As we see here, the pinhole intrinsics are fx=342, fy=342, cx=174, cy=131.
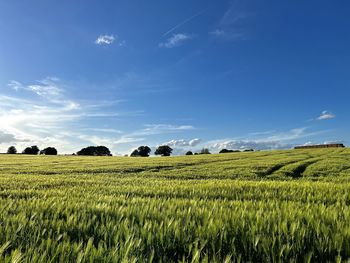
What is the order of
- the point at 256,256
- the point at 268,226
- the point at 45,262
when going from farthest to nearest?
the point at 268,226, the point at 256,256, the point at 45,262

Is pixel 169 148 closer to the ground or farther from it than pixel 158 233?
farther from it

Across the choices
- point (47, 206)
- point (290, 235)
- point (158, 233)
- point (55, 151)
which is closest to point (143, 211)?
point (158, 233)

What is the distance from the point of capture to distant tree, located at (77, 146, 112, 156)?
546ft

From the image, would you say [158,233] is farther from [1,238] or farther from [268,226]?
[1,238]

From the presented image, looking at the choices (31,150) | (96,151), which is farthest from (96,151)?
(31,150)

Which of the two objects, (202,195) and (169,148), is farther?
(169,148)

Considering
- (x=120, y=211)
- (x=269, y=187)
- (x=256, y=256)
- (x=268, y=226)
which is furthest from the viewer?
(x=269, y=187)

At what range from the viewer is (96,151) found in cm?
16912

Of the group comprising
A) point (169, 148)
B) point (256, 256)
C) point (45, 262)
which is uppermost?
point (169, 148)

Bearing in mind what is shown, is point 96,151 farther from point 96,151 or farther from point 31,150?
point 31,150

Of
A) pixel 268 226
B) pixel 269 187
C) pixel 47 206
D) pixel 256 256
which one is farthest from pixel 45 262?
pixel 269 187

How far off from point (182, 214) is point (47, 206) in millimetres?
2142

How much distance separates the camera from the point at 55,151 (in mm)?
155250

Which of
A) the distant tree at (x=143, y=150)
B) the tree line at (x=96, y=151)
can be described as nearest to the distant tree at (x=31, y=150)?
the tree line at (x=96, y=151)
